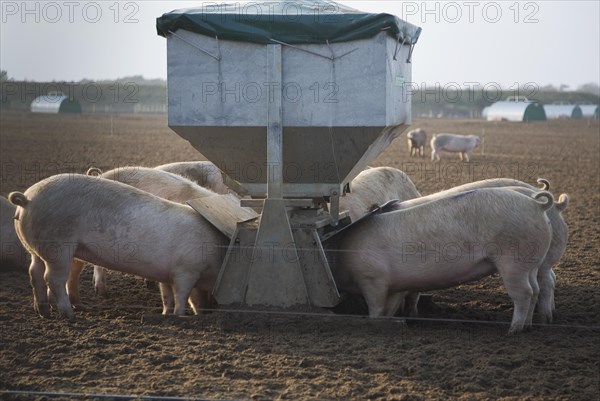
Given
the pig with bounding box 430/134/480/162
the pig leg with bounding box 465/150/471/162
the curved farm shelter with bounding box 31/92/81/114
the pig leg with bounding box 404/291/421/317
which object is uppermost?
the curved farm shelter with bounding box 31/92/81/114

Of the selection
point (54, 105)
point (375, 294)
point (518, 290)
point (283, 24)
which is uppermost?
point (283, 24)

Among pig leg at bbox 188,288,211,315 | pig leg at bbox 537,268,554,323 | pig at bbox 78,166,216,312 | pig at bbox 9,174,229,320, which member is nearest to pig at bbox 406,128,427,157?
pig at bbox 78,166,216,312

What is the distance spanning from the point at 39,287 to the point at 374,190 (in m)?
3.75

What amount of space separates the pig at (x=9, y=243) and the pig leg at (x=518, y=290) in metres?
5.12

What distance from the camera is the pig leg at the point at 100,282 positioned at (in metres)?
8.46

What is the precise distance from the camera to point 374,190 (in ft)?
30.7

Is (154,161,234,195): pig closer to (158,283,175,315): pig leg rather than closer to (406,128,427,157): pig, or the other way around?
(158,283,175,315): pig leg

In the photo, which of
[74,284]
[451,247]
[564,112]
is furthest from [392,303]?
[564,112]

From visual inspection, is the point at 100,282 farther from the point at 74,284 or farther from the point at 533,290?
the point at 533,290

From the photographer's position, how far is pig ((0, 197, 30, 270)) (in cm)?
898

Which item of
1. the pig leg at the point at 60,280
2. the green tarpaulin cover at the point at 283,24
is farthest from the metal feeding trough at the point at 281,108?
the pig leg at the point at 60,280

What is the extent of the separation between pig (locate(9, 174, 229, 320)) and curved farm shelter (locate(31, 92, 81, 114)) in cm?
6042

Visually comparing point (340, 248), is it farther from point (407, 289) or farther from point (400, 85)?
point (400, 85)

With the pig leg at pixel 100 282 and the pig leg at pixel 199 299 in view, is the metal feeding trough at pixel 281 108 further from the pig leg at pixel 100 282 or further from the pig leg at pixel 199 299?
the pig leg at pixel 100 282
